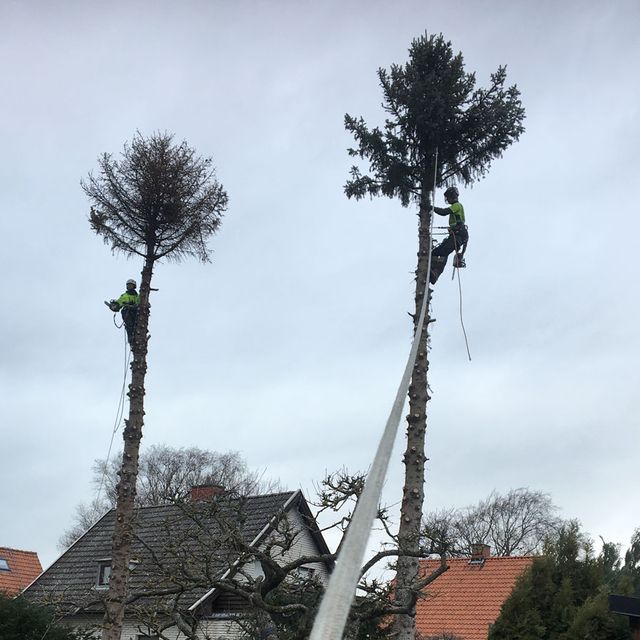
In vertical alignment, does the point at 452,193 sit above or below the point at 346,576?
above

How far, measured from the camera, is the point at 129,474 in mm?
11727

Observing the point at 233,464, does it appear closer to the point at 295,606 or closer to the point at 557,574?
the point at 557,574

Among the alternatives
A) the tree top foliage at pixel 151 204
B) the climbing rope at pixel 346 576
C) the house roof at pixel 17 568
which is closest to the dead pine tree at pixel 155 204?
the tree top foliage at pixel 151 204

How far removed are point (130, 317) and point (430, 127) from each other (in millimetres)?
4855

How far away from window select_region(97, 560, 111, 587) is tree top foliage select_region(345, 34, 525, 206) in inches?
585

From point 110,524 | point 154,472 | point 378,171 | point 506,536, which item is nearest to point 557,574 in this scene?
point 378,171

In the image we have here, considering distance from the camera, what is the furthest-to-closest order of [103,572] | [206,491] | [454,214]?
[103,572], [206,491], [454,214]

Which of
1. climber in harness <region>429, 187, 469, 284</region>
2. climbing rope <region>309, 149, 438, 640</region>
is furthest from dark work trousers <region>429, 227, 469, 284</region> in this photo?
climbing rope <region>309, 149, 438, 640</region>

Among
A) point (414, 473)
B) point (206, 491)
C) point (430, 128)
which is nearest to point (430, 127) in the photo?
point (430, 128)

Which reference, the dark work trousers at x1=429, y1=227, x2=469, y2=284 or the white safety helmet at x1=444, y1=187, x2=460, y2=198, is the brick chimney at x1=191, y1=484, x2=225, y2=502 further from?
the white safety helmet at x1=444, y1=187, x2=460, y2=198

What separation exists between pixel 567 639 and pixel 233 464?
116ft

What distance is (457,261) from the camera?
11.1m

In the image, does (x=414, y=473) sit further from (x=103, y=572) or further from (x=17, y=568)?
(x=17, y=568)

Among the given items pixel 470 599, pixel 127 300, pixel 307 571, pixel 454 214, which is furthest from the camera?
pixel 470 599
